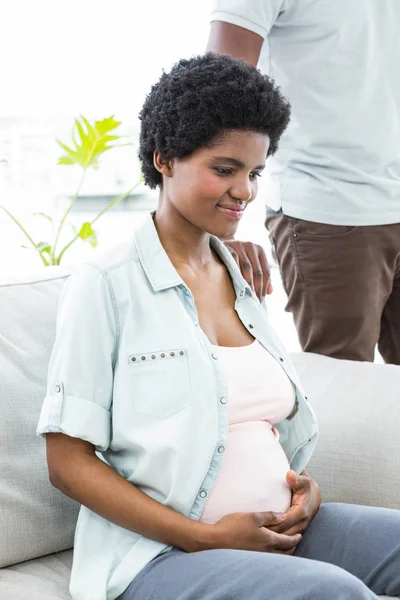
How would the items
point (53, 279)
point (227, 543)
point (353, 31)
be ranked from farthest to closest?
point (353, 31) < point (53, 279) < point (227, 543)

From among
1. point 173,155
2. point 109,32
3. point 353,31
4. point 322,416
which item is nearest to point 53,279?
point 173,155

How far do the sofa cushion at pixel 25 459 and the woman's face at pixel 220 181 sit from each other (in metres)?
0.41

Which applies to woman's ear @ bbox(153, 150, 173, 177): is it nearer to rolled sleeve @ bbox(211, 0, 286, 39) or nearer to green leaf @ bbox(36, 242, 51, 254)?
rolled sleeve @ bbox(211, 0, 286, 39)

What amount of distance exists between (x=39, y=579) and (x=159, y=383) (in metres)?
0.39

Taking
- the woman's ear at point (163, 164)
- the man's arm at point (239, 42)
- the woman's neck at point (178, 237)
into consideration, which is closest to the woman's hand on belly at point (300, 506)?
the woman's neck at point (178, 237)

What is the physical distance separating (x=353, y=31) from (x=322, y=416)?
2.77 ft

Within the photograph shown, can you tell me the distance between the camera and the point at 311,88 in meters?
1.93

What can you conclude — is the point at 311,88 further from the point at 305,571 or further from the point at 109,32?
the point at 109,32

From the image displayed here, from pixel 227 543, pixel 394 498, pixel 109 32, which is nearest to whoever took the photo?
pixel 227 543

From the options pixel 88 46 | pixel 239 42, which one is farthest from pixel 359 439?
pixel 88 46

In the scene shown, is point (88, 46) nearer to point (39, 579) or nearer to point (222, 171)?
point (222, 171)

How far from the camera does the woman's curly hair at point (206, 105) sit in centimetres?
133

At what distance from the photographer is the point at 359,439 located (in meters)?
1.69

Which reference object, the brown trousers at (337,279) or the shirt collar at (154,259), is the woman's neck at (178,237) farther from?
the brown trousers at (337,279)
